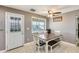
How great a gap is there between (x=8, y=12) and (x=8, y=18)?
0.90 ft

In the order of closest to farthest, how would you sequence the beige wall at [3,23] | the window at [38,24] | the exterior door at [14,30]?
the beige wall at [3,23]
the exterior door at [14,30]
the window at [38,24]

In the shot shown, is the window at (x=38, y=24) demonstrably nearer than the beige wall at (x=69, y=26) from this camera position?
No

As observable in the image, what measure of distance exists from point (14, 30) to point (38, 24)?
2.56 meters

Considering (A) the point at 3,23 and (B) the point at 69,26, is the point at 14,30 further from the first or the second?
(B) the point at 69,26

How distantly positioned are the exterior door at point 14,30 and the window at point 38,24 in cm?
135

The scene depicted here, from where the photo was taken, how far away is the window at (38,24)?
228 inches

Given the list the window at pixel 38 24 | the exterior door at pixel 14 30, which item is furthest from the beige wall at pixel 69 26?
the exterior door at pixel 14 30

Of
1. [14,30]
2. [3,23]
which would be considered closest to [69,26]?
[14,30]

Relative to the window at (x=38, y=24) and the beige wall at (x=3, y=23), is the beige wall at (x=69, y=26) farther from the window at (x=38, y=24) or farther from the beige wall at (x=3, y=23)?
the beige wall at (x=3, y=23)

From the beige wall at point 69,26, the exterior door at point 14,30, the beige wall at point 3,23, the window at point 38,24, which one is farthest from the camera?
the window at point 38,24

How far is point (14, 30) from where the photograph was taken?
4.12 m

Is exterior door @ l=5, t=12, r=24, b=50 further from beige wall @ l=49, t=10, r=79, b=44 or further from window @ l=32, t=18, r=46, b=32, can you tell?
beige wall @ l=49, t=10, r=79, b=44
